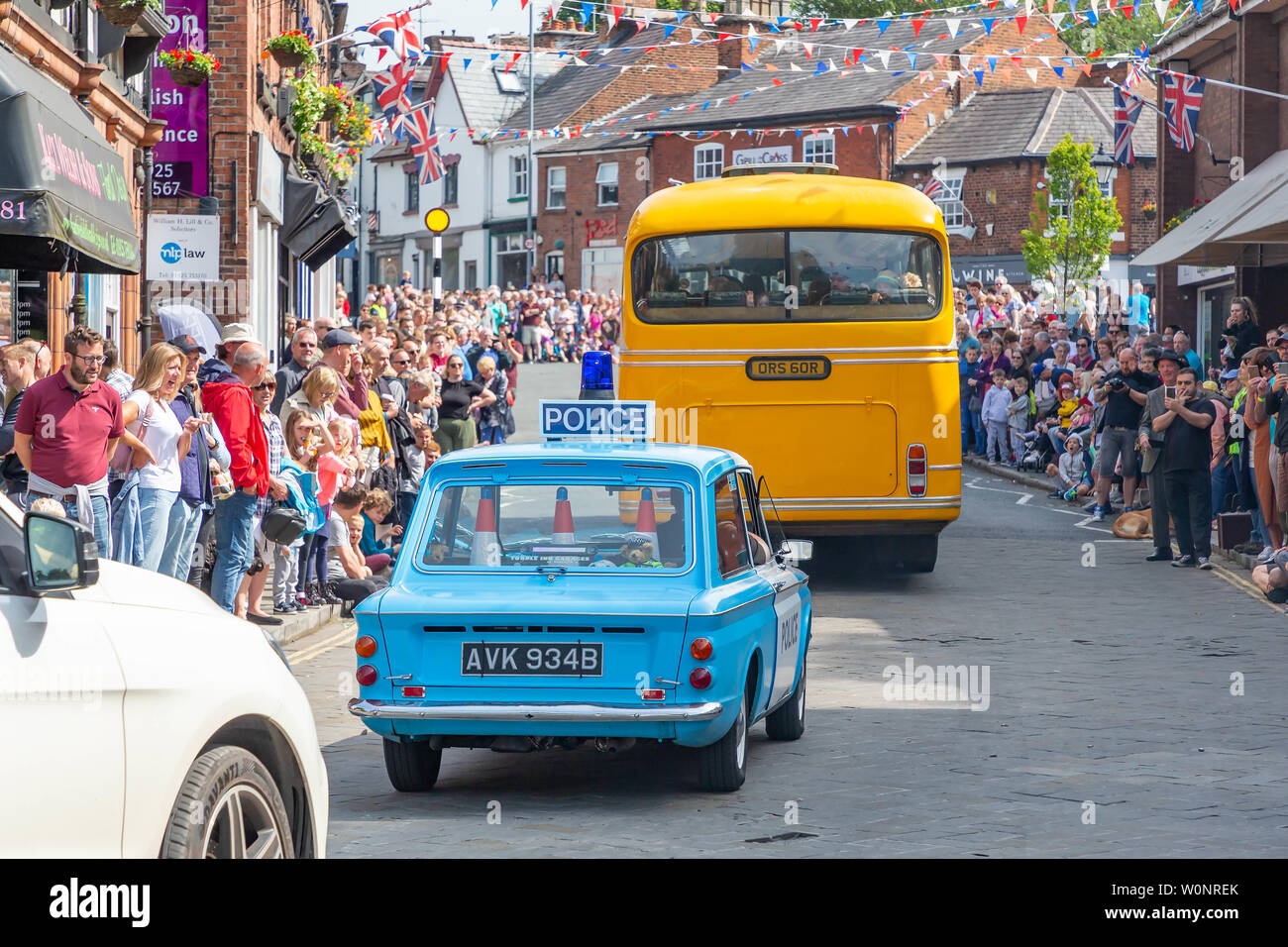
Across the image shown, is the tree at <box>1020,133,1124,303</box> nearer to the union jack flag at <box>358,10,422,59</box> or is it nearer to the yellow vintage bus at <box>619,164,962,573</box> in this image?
the union jack flag at <box>358,10,422,59</box>

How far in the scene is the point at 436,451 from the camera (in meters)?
17.2

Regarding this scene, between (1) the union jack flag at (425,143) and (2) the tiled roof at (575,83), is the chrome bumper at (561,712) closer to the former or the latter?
(1) the union jack flag at (425,143)

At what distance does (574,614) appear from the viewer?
7496 mm

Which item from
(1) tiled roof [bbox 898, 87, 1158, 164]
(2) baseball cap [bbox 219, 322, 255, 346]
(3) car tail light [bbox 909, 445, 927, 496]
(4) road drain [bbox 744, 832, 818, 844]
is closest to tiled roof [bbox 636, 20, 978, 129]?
(1) tiled roof [bbox 898, 87, 1158, 164]

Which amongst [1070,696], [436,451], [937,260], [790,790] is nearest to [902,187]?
[937,260]

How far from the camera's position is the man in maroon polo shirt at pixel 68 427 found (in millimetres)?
10578

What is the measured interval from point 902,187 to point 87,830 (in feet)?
45.2

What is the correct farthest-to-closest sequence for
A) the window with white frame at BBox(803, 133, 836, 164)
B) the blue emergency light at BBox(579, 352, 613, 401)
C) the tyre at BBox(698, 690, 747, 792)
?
the window with white frame at BBox(803, 133, 836, 164) → the blue emergency light at BBox(579, 352, 613, 401) → the tyre at BBox(698, 690, 747, 792)

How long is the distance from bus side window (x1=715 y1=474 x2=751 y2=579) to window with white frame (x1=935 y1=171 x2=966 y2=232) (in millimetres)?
51309

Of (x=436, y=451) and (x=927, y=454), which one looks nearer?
(x=927, y=454)

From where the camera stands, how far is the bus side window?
8.25 meters
